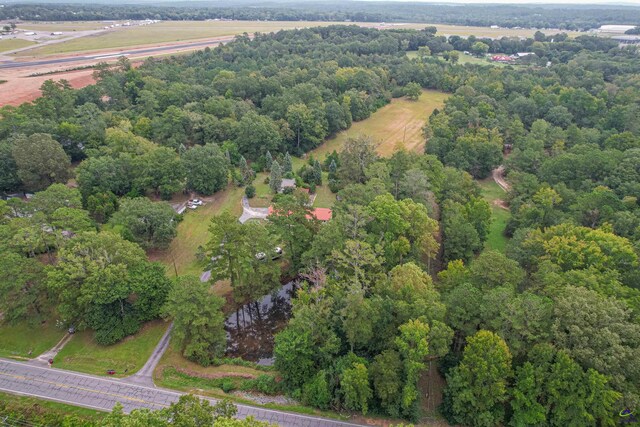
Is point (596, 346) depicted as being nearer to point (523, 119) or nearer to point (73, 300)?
point (73, 300)

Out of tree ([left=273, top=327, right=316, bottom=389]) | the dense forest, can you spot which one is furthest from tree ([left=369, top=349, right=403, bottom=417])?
tree ([left=273, top=327, right=316, bottom=389])

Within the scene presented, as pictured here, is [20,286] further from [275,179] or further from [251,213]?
[275,179]

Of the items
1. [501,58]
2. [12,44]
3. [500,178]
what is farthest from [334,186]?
[12,44]

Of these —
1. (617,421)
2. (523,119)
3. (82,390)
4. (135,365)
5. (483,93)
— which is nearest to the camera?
(617,421)

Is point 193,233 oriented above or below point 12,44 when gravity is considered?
below

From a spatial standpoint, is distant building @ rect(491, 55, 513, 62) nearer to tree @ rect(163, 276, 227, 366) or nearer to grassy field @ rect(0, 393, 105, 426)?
tree @ rect(163, 276, 227, 366)

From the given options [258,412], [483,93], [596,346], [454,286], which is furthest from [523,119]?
[258,412]
